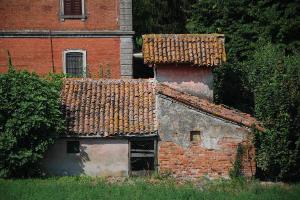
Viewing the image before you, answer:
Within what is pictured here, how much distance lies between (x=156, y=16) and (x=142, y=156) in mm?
17223

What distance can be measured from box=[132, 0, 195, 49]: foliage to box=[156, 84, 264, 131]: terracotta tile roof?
1340cm

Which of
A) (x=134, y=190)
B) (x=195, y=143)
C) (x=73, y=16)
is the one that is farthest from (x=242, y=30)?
(x=134, y=190)

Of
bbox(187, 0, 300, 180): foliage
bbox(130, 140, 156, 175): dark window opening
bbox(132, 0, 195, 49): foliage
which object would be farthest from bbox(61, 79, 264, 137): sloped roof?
bbox(132, 0, 195, 49): foliage

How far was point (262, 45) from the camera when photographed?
97.7 feet

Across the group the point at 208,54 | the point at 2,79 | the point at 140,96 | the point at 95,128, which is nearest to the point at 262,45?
the point at 208,54

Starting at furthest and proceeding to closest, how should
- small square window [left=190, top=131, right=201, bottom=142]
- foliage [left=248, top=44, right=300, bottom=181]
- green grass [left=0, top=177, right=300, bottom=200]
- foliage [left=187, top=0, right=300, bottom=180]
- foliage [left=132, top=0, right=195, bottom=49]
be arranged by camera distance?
foliage [left=132, top=0, right=195, bottom=49] < small square window [left=190, top=131, right=201, bottom=142] < foliage [left=187, top=0, right=300, bottom=180] < foliage [left=248, top=44, right=300, bottom=181] < green grass [left=0, top=177, right=300, bottom=200]

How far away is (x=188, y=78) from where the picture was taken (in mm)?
24188

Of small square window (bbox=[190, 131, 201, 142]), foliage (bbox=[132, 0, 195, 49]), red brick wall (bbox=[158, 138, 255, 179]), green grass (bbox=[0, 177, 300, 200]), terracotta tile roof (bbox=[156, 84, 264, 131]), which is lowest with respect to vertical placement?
green grass (bbox=[0, 177, 300, 200])

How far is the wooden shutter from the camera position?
28.0 metres

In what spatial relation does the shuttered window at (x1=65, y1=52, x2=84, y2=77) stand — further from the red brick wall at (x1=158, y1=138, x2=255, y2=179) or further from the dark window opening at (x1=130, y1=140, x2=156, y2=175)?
the red brick wall at (x1=158, y1=138, x2=255, y2=179)

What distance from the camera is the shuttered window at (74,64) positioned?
2830cm

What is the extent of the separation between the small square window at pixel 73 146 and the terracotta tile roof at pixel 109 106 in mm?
589

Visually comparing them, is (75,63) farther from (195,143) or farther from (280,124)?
(280,124)

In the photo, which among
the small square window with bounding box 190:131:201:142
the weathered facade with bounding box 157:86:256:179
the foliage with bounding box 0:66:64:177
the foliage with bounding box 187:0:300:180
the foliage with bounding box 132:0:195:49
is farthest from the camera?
the foliage with bounding box 132:0:195:49
